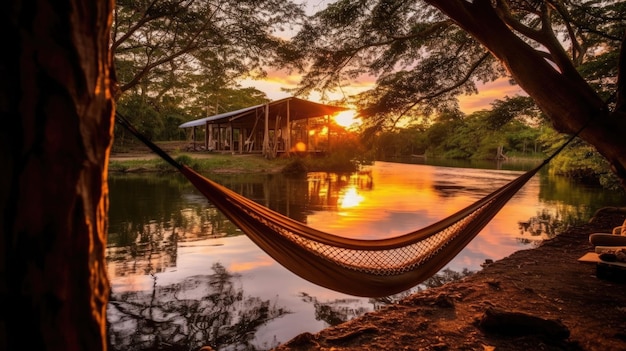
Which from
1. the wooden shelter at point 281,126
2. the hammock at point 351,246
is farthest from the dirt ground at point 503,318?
the wooden shelter at point 281,126

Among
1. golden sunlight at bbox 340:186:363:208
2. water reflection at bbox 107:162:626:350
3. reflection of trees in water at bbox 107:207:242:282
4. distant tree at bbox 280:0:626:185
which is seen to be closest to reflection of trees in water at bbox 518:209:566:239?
water reflection at bbox 107:162:626:350

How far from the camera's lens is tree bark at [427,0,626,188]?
2059 mm

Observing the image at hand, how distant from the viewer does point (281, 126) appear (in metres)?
16.9

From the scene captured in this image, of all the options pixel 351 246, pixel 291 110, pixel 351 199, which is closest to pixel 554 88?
pixel 351 246

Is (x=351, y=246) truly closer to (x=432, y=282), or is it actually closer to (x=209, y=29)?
(x=432, y=282)

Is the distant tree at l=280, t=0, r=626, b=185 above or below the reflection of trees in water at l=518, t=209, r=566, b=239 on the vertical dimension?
above

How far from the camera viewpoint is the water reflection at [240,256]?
2.62 m

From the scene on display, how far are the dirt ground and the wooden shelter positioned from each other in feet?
40.2

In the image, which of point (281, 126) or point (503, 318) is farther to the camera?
point (281, 126)

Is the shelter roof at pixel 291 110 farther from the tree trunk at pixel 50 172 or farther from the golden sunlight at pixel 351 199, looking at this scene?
the tree trunk at pixel 50 172

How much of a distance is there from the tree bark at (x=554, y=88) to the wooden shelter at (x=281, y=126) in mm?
12336

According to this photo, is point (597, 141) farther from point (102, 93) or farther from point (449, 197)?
point (449, 197)

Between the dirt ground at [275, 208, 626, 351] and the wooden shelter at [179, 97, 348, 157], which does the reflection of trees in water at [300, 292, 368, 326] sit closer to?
the dirt ground at [275, 208, 626, 351]

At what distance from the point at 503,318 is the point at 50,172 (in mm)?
2289
